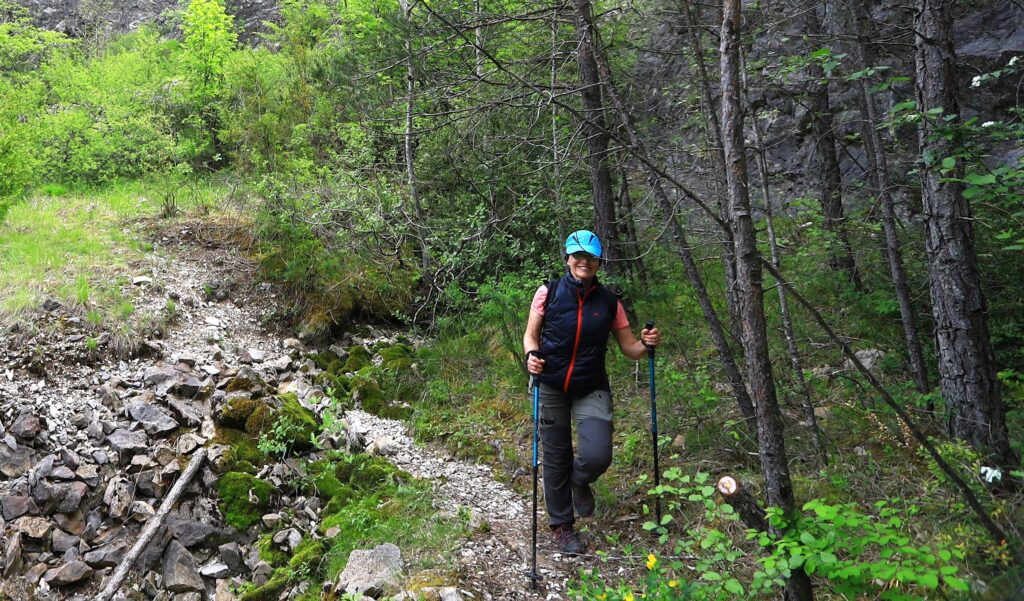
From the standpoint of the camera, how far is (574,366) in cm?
452

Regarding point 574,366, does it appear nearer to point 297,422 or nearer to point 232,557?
point 232,557

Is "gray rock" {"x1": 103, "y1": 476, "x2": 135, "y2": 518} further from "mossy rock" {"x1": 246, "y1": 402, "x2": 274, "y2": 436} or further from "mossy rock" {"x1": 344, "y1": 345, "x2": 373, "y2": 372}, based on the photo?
"mossy rock" {"x1": 344, "y1": 345, "x2": 373, "y2": 372}

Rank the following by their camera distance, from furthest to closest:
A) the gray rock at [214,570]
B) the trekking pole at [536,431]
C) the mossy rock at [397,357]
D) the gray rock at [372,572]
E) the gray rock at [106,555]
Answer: the mossy rock at [397,357] < the gray rock at [214,570] < the gray rock at [106,555] < the trekking pole at [536,431] < the gray rock at [372,572]

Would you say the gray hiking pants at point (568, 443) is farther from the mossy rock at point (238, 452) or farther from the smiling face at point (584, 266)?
the mossy rock at point (238, 452)

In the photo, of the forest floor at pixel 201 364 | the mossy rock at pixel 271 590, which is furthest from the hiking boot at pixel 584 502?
the mossy rock at pixel 271 590

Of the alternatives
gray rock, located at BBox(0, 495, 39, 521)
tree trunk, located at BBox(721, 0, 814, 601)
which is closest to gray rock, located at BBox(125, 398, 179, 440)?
gray rock, located at BBox(0, 495, 39, 521)

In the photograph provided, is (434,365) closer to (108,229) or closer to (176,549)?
(176,549)

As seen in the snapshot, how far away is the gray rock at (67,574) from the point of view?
451cm

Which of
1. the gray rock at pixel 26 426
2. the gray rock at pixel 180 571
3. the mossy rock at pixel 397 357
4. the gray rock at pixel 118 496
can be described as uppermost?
the gray rock at pixel 26 426

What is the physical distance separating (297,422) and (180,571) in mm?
1931

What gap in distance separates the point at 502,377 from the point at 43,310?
18.8 feet

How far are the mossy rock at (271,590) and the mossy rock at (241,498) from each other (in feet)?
2.68

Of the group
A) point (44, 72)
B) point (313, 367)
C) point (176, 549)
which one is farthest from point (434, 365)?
point (44, 72)

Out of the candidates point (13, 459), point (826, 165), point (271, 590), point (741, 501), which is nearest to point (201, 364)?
point (13, 459)
